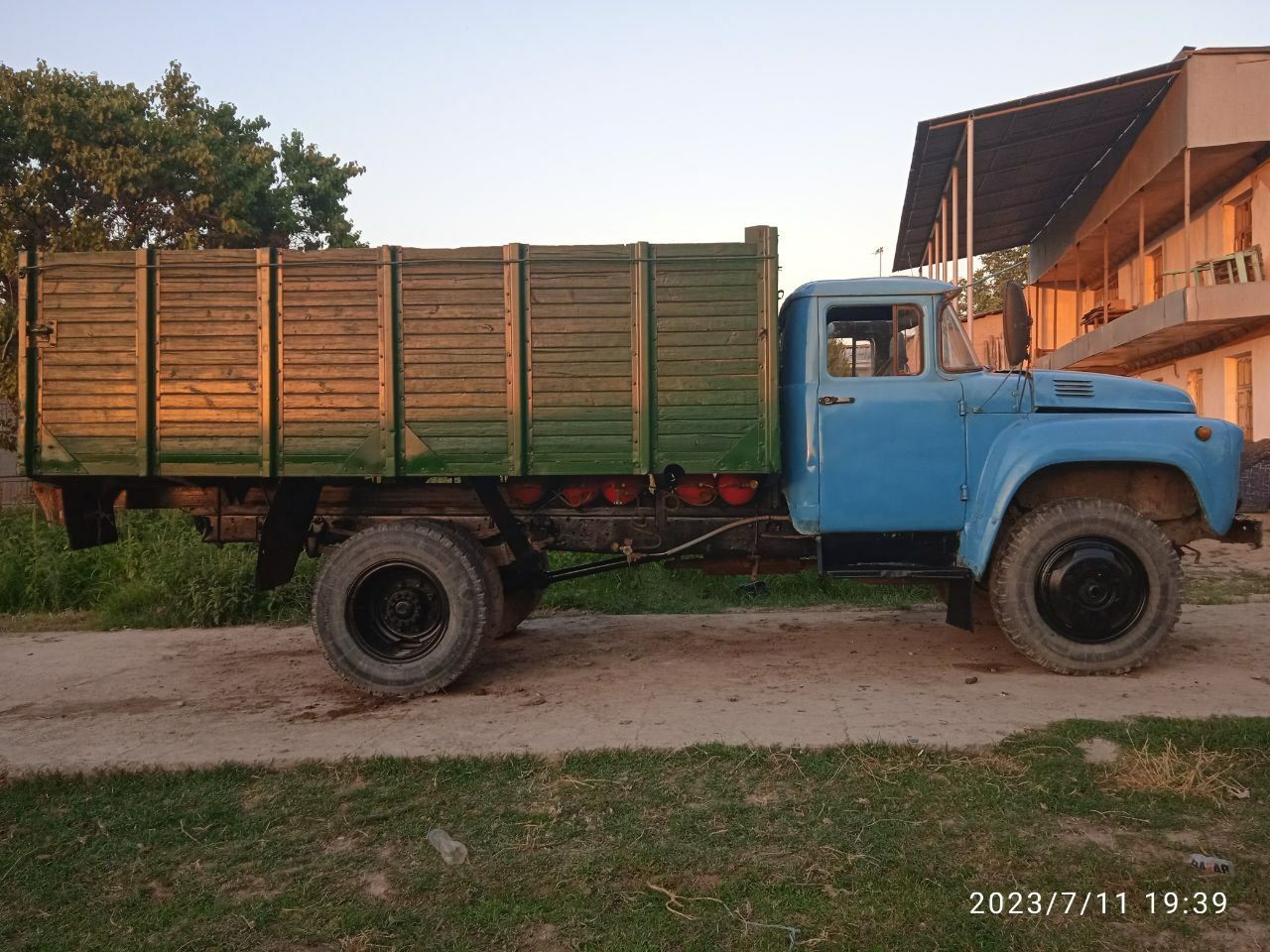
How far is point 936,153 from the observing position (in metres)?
12.6

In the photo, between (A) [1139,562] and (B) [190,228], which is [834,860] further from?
(B) [190,228]

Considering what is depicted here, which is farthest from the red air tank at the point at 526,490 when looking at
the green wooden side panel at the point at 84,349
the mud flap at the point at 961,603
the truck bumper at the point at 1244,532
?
the truck bumper at the point at 1244,532

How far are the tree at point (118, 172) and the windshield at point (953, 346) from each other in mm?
13221

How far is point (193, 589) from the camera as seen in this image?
8430 millimetres

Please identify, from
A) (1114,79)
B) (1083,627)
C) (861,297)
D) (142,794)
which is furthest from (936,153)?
(142,794)

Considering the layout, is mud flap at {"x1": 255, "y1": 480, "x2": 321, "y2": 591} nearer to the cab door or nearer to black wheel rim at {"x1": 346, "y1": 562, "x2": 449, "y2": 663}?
black wheel rim at {"x1": 346, "y1": 562, "x2": 449, "y2": 663}

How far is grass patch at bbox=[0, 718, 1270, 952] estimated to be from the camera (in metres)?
2.86

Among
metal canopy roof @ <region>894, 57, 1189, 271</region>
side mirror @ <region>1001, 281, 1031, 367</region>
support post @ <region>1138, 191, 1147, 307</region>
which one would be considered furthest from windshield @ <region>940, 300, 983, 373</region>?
support post @ <region>1138, 191, 1147, 307</region>

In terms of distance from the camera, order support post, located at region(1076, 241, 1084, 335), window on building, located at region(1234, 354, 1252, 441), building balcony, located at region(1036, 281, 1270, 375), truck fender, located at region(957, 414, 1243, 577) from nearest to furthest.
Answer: truck fender, located at region(957, 414, 1243, 577) < building balcony, located at region(1036, 281, 1270, 375) < window on building, located at region(1234, 354, 1252, 441) < support post, located at region(1076, 241, 1084, 335)

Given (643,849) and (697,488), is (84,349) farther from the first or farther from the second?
(643,849)

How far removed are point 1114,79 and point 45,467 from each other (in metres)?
13.0

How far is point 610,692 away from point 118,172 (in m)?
14.8

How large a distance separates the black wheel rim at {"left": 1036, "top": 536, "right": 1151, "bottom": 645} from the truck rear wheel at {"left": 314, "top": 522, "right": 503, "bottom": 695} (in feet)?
11.2

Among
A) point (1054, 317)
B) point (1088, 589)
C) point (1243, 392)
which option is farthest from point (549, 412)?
point (1054, 317)
